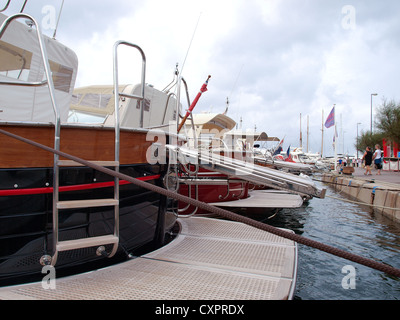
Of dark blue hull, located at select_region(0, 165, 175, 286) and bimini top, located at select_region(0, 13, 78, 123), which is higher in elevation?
bimini top, located at select_region(0, 13, 78, 123)

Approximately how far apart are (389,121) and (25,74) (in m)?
29.7

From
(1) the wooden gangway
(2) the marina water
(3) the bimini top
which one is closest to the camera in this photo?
(1) the wooden gangway

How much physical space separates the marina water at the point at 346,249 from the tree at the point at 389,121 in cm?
1905

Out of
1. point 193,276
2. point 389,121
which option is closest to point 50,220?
point 193,276

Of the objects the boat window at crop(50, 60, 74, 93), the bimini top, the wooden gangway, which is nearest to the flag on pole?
the wooden gangway

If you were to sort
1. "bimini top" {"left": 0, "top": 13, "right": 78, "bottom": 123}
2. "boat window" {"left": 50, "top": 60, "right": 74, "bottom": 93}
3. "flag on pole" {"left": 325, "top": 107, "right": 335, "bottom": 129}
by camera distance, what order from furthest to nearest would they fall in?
1. "flag on pole" {"left": 325, "top": 107, "right": 335, "bottom": 129}
2. "boat window" {"left": 50, "top": 60, "right": 74, "bottom": 93}
3. "bimini top" {"left": 0, "top": 13, "right": 78, "bottom": 123}

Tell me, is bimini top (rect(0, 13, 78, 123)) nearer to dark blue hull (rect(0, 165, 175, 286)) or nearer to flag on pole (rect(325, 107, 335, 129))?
dark blue hull (rect(0, 165, 175, 286))

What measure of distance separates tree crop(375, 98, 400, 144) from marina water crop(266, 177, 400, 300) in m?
19.1

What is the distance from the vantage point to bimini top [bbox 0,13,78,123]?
171 inches

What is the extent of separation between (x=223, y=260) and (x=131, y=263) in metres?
0.95

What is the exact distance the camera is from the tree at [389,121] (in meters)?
25.2

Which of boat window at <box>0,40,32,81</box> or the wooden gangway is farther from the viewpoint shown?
boat window at <box>0,40,32,81</box>
